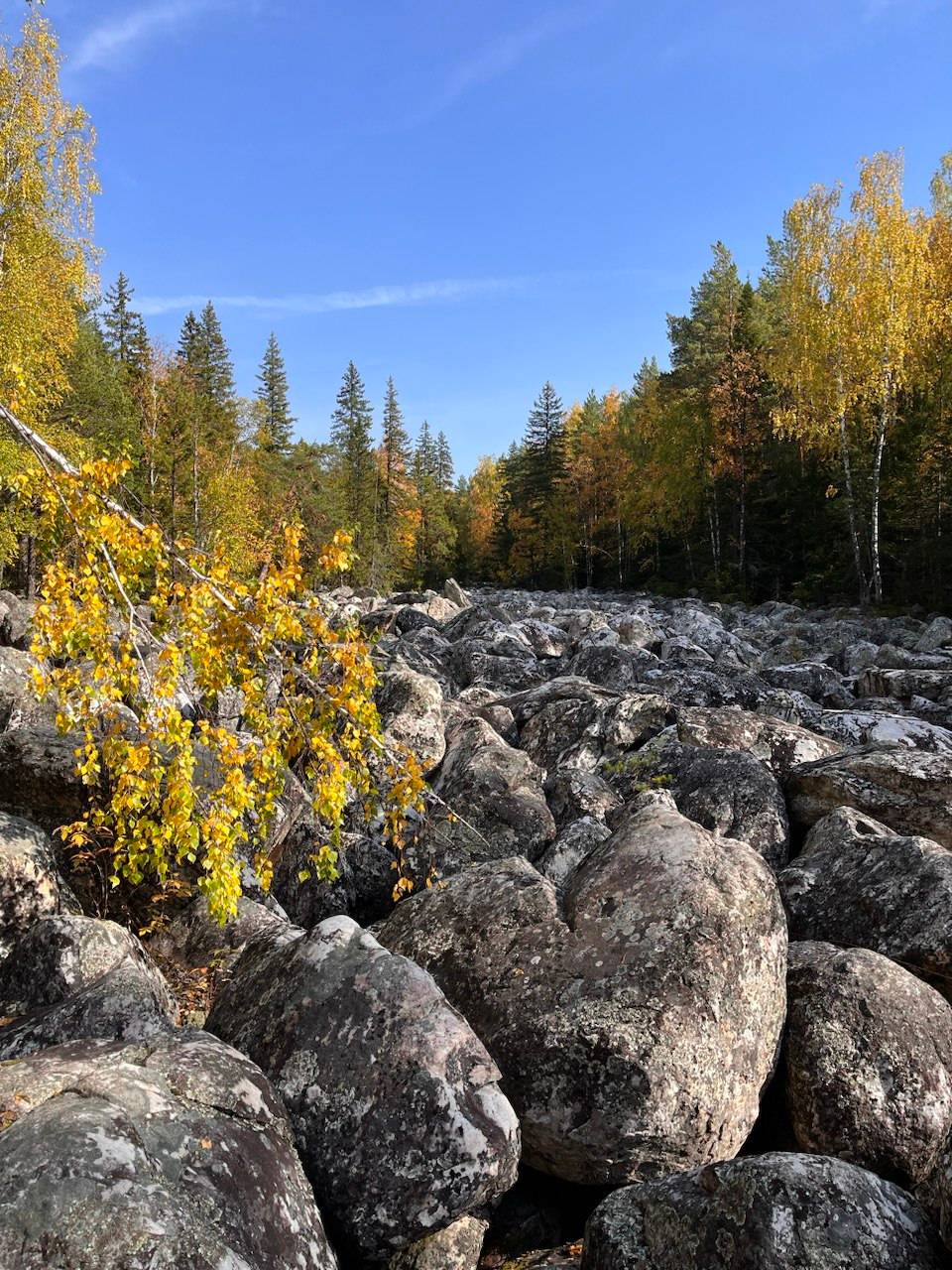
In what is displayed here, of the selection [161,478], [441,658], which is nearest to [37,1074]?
[441,658]

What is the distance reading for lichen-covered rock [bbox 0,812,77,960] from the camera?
630cm

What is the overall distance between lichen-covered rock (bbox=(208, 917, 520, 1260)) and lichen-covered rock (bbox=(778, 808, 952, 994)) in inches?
143

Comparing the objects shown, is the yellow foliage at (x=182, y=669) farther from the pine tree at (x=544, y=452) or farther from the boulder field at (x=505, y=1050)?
the pine tree at (x=544, y=452)

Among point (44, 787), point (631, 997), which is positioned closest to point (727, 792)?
point (631, 997)

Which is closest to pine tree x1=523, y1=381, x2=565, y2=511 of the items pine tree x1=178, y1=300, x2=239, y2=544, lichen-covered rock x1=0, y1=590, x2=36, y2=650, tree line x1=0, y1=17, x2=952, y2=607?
tree line x1=0, y1=17, x2=952, y2=607

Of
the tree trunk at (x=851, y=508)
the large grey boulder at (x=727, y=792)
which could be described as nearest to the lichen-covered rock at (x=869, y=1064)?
the large grey boulder at (x=727, y=792)

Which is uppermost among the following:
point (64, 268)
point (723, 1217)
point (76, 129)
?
point (76, 129)

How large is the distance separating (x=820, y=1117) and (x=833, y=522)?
38.9 meters

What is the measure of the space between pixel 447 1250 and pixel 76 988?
2.97 m

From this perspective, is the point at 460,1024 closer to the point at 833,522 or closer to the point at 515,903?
the point at 515,903

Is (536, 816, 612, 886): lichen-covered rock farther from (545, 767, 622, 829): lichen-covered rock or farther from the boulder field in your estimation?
(545, 767, 622, 829): lichen-covered rock

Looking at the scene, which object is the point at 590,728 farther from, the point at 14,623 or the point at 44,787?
the point at 14,623

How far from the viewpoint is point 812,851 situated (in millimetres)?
8102

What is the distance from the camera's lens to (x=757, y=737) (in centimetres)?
1133
